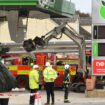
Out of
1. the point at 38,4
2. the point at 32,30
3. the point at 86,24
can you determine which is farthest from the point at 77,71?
the point at 86,24

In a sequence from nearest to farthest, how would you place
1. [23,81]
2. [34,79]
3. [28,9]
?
1. [28,9]
2. [34,79]
3. [23,81]

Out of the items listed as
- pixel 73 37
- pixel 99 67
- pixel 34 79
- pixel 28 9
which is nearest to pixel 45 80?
pixel 34 79

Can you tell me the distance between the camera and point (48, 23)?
7388cm

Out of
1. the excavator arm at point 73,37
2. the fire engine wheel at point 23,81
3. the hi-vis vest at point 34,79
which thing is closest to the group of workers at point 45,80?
the hi-vis vest at point 34,79

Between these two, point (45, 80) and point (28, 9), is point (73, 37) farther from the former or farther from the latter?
point (28, 9)

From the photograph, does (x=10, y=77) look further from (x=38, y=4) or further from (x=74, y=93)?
(x=74, y=93)

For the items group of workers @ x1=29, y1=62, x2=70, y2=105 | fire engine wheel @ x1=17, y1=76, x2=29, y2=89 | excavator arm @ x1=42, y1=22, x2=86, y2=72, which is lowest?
fire engine wheel @ x1=17, y1=76, x2=29, y2=89

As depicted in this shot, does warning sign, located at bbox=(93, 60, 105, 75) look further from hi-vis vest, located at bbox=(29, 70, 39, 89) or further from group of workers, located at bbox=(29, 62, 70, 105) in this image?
hi-vis vest, located at bbox=(29, 70, 39, 89)

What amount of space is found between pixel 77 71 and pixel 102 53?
692 centimetres

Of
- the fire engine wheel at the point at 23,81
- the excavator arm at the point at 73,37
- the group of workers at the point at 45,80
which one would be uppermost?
the excavator arm at the point at 73,37

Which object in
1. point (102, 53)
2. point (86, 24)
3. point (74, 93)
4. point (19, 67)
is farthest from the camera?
point (86, 24)

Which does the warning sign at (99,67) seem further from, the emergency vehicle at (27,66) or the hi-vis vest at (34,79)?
the emergency vehicle at (27,66)

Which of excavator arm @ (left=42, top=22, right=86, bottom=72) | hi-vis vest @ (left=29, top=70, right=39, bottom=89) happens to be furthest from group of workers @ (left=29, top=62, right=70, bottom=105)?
excavator arm @ (left=42, top=22, right=86, bottom=72)

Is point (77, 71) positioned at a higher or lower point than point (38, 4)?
lower
